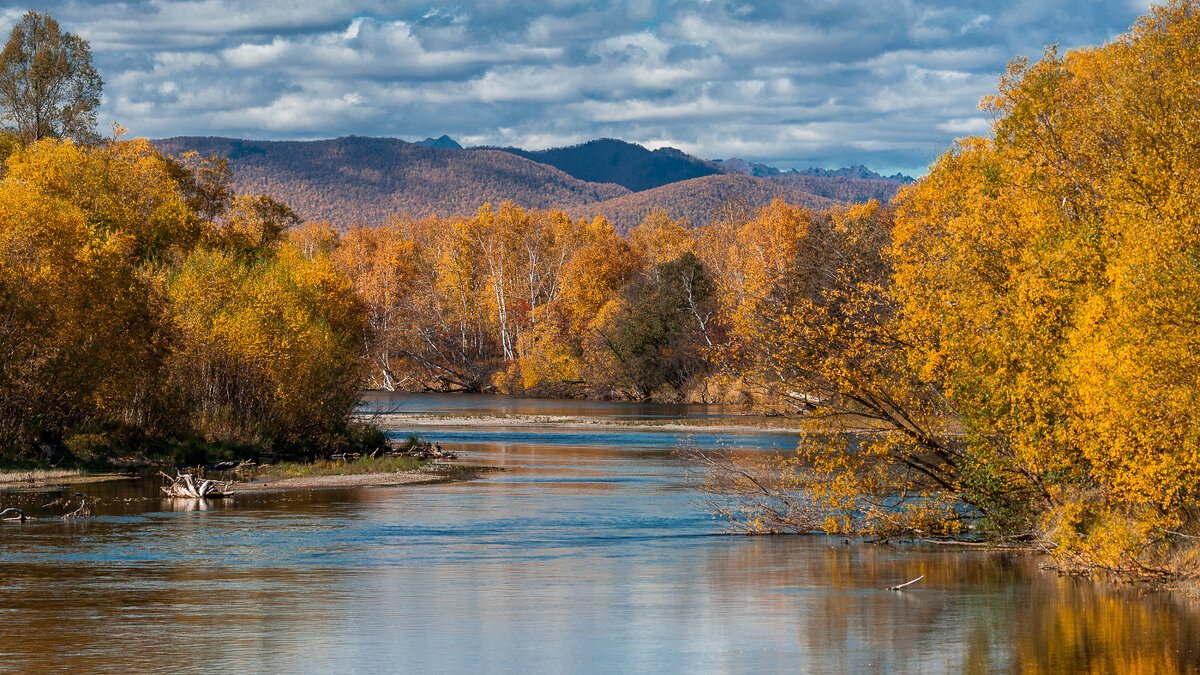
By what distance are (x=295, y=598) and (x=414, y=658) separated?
18.1 ft

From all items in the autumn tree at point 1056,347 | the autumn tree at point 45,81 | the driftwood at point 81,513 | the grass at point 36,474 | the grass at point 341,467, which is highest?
the autumn tree at point 45,81

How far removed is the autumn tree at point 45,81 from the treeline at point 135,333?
14.7 m

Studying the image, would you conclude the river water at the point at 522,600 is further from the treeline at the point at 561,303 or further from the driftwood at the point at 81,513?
the treeline at the point at 561,303

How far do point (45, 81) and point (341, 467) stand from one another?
45.8 m

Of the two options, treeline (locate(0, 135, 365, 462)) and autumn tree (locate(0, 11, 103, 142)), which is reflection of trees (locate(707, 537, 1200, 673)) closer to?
treeline (locate(0, 135, 365, 462))

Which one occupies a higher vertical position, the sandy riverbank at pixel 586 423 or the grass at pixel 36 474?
the grass at pixel 36 474

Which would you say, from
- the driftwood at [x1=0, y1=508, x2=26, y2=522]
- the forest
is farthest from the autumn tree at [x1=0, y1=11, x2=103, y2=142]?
the driftwood at [x1=0, y1=508, x2=26, y2=522]

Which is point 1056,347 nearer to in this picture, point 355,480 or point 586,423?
point 355,480

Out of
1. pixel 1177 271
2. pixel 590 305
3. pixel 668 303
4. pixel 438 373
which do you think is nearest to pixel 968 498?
pixel 1177 271

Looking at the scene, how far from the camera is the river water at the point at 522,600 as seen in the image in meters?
17.6

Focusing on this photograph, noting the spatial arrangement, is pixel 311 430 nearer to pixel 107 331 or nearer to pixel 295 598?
pixel 107 331

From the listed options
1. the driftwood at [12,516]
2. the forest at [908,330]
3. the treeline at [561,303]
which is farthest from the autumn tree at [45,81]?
the driftwood at [12,516]

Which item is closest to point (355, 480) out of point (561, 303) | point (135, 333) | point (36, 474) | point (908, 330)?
point (36, 474)

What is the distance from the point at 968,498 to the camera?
28.3 m
